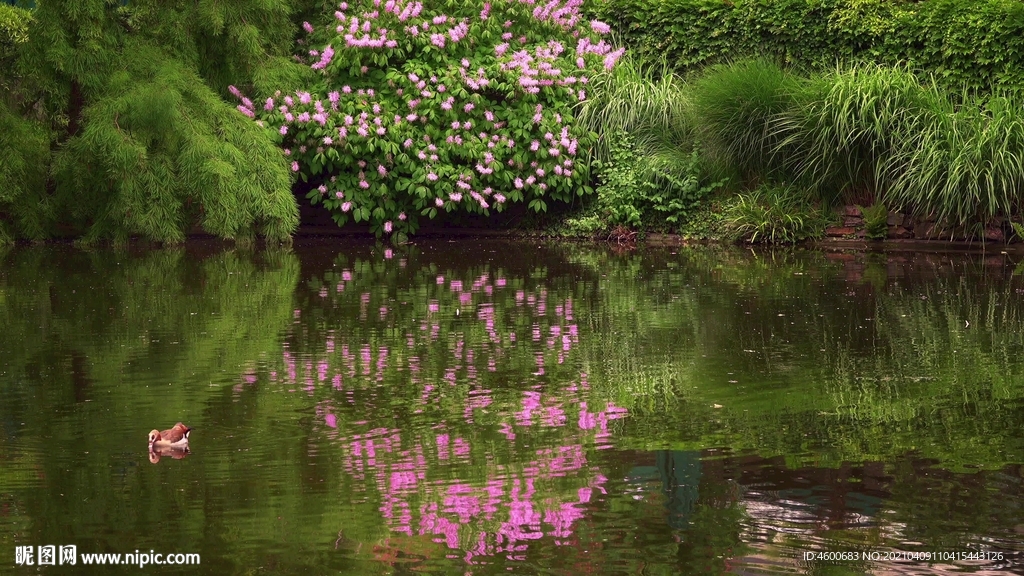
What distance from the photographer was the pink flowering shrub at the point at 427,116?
1745 centimetres

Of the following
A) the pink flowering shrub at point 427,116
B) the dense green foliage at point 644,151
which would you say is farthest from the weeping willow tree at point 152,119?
the dense green foliage at point 644,151

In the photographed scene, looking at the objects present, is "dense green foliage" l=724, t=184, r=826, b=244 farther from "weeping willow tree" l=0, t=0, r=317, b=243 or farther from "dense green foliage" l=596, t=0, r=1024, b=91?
"weeping willow tree" l=0, t=0, r=317, b=243

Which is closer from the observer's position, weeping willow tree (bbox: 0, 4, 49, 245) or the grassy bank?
the grassy bank

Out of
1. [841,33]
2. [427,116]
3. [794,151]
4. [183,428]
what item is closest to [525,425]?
[183,428]

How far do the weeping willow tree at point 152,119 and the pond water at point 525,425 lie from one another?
3932 millimetres

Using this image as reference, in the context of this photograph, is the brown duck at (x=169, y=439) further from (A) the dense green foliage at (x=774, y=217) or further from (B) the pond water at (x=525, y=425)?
(A) the dense green foliage at (x=774, y=217)

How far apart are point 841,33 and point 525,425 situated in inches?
476

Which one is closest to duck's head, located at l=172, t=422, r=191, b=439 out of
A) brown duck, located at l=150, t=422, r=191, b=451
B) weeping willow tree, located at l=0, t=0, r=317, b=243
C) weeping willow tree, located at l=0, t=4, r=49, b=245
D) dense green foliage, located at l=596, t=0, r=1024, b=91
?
brown duck, located at l=150, t=422, r=191, b=451

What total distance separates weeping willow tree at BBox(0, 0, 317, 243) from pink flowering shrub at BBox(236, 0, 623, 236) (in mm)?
478

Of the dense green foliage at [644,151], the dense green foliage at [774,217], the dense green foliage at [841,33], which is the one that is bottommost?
the dense green foliage at [774,217]

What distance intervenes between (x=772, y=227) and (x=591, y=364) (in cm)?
833

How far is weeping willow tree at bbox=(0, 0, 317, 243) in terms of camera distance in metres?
16.9

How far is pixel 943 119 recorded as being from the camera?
52.4ft

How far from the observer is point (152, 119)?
17.0 metres
